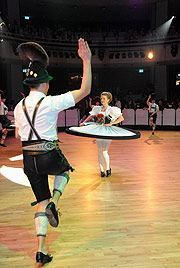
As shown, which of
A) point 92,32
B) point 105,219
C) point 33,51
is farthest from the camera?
point 92,32

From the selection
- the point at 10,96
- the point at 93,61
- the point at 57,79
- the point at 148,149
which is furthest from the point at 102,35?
the point at 148,149

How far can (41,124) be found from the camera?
7.99 ft

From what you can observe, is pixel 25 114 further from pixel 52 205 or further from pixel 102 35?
pixel 102 35

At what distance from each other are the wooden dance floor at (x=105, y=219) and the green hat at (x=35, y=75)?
5.62ft

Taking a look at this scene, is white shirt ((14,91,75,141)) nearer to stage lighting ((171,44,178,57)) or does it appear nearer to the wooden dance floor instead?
the wooden dance floor

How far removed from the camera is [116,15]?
22859 millimetres

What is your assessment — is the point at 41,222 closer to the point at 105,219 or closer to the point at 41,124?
the point at 41,124

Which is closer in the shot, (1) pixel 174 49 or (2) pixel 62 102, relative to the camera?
(2) pixel 62 102

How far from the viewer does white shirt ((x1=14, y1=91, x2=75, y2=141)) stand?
7.83ft

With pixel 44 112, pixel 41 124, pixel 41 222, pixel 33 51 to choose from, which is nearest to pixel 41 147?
pixel 41 124

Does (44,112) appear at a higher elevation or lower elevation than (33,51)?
lower

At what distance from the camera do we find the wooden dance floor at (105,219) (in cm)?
276

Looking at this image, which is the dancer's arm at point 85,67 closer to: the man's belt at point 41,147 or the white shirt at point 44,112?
the white shirt at point 44,112

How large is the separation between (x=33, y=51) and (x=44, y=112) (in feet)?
2.03
